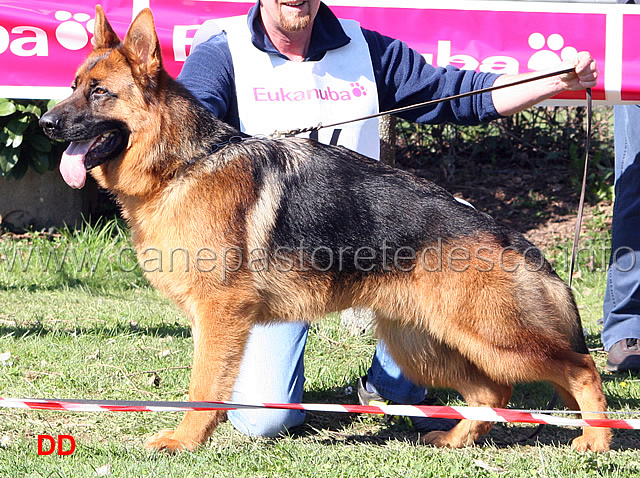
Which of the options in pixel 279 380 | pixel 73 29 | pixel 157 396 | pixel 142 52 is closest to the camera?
pixel 142 52

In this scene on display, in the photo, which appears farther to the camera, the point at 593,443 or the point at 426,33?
the point at 426,33

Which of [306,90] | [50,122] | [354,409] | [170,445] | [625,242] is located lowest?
[170,445]

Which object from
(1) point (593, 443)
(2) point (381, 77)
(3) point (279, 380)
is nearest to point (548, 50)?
(2) point (381, 77)

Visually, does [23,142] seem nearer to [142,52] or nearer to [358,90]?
[358,90]

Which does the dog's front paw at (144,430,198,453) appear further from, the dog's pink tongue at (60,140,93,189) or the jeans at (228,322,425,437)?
the dog's pink tongue at (60,140,93,189)

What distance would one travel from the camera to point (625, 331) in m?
4.74

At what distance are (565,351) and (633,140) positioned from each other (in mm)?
2095

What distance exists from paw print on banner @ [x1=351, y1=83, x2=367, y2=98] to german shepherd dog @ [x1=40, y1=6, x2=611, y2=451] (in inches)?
27.5

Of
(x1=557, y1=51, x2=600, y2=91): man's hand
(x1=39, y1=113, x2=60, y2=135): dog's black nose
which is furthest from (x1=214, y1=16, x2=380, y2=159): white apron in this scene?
(x1=39, y1=113, x2=60, y2=135): dog's black nose

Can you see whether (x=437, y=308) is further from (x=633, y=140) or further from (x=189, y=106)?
(x=633, y=140)

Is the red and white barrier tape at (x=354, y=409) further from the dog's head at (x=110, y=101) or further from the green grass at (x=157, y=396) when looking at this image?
the dog's head at (x=110, y=101)

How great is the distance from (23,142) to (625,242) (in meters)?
→ 5.35

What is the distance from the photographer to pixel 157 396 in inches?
162

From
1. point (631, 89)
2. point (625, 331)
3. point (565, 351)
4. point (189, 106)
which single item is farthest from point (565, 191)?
point (189, 106)
